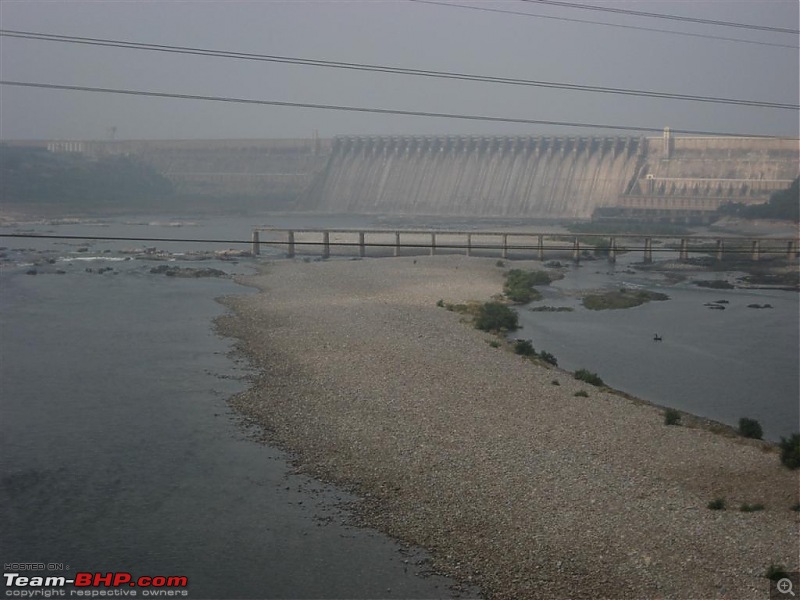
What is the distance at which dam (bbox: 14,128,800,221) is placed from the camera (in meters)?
48.0

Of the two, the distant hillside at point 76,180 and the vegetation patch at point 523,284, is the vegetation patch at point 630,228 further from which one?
the distant hillside at point 76,180

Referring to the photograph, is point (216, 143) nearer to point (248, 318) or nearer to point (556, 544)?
point (248, 318)

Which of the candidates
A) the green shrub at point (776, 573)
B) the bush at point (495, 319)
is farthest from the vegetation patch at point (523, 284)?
the green shrub at point (776, 573)

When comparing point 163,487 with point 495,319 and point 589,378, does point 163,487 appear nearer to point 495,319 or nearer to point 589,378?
point 589,378

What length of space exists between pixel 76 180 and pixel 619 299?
44.5 metres

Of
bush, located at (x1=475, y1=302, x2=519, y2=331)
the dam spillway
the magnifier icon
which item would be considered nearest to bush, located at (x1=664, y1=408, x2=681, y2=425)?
the magnifier icon

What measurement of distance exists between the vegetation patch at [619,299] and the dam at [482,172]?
24.7 meters

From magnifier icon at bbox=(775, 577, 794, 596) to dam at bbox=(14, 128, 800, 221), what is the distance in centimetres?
4078

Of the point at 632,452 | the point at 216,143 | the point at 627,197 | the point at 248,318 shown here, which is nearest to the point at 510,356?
the point at 632,452

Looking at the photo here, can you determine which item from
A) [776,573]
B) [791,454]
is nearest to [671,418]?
[791,454]

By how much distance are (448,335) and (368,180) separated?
151ft

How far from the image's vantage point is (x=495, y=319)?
51.7 feet

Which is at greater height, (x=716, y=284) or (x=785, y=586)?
(x=785, y=586)

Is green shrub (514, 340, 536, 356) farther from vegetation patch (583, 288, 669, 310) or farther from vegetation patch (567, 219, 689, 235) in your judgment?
vegetation patch (567, 219, 689, 235)
